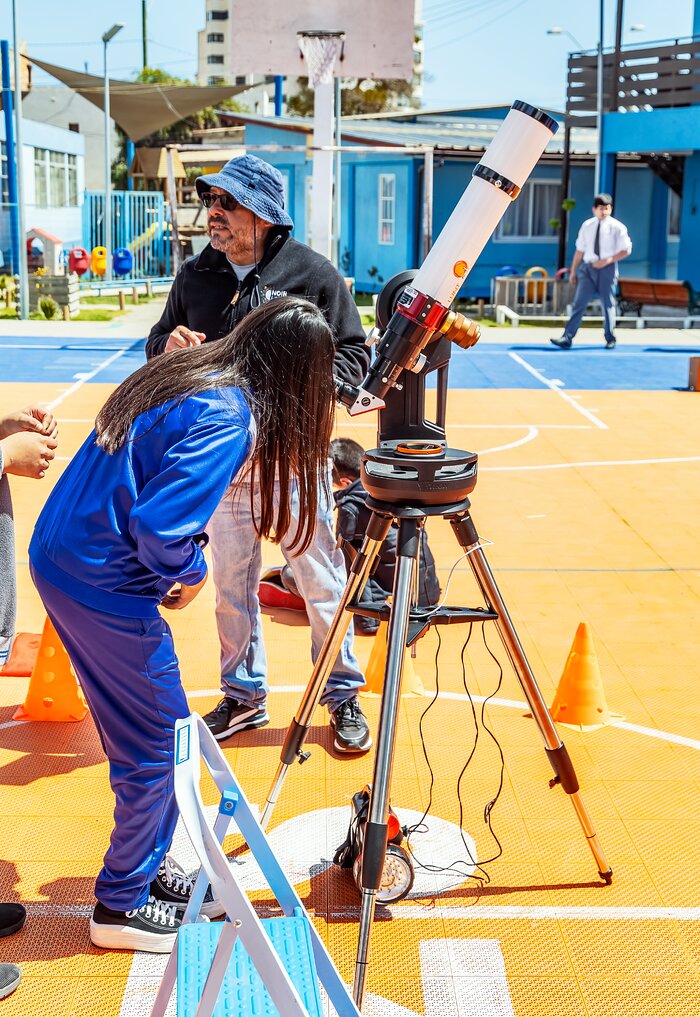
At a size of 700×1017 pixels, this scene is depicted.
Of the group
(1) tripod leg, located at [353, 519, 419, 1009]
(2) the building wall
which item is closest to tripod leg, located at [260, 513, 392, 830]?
(1) tripod leg, located at [353, 519, 419, 1009]

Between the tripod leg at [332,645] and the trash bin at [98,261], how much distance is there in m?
21.4

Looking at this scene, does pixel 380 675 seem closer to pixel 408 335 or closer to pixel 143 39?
pixel 408 335

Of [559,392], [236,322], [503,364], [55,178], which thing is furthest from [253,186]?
[55,178]

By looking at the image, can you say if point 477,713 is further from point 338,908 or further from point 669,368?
point 669,368

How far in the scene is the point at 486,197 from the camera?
3.18 metres

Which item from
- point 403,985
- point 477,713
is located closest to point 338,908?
point 403,985

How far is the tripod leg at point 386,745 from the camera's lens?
301 cm

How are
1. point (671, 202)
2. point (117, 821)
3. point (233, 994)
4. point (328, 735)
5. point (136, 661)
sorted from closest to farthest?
point (233, 994)
point (136, 661)
point (117, 821)
point (328, 735)
point (671, 202)

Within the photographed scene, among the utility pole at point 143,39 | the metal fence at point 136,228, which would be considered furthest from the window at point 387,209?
the utility pole at point 143,39

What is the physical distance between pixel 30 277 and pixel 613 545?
1667 centimetres

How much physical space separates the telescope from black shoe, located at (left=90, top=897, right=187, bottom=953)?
591 mm

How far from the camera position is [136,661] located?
3.01 meters

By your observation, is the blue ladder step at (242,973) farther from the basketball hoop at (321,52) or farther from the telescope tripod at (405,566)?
the basketball hoop at (321,52)

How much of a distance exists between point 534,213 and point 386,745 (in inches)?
1073
